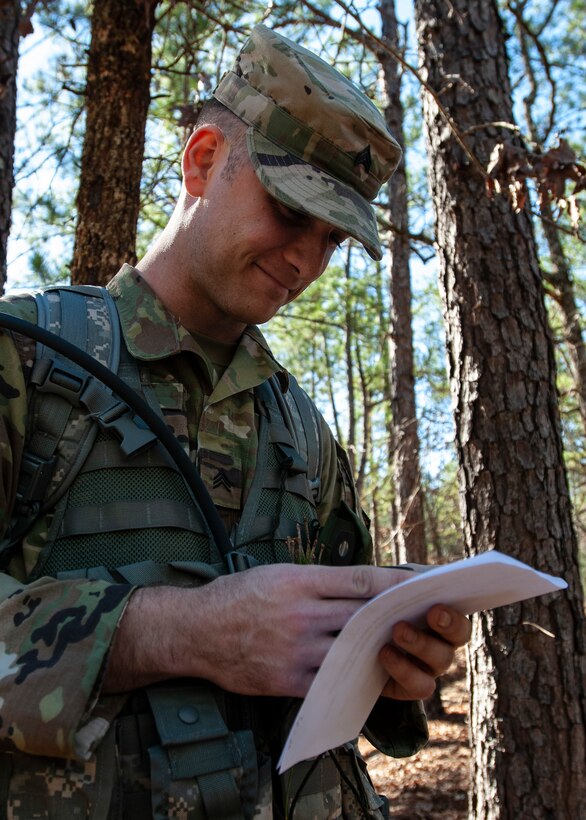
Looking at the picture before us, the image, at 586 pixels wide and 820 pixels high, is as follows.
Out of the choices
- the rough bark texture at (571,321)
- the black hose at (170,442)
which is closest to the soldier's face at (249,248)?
the black hose at (170,442)

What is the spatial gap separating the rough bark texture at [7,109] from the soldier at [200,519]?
133cm

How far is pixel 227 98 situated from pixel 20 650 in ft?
4.24

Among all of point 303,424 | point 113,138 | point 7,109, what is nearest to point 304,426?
point 303,424

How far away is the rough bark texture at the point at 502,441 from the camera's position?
3193 mm

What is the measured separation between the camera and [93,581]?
1.20 meters

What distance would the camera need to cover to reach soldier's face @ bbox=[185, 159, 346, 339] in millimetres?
1605

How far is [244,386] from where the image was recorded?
5.47ft

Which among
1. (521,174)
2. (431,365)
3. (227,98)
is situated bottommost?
(227,98)

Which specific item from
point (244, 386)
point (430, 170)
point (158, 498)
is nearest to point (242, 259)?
point (244, 386)

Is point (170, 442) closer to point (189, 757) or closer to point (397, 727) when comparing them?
point (189, 757)

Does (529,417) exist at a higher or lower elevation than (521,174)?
lower

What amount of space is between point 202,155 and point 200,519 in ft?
2.79

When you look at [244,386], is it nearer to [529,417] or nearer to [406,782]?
[529,417]

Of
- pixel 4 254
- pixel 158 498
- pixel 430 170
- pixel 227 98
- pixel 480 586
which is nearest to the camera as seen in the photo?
pixel 480 586
